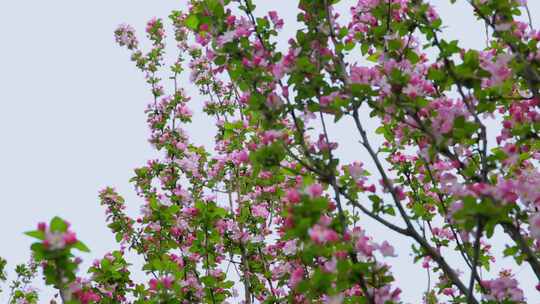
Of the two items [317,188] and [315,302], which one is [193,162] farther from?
[317,188]

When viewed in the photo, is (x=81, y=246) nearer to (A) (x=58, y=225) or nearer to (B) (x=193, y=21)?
(A) (x=58, y=225)

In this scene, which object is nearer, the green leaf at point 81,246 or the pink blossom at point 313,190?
the green leaf at point 81,246

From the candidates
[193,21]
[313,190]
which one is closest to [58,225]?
[313,190]

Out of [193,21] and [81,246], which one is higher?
[193,21]

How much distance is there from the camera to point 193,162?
644 cm

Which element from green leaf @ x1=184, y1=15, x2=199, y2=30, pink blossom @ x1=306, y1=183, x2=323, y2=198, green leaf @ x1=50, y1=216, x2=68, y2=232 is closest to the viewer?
green leaf @ x1=50, y1=216, x2=68, y2=232

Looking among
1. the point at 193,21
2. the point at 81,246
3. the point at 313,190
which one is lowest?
the point at 81,246

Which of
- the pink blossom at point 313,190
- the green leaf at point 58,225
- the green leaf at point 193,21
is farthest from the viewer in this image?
the green leaf at point 193,21

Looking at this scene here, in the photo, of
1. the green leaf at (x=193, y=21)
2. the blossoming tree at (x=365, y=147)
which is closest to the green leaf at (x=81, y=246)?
the blossoming tree at (x=365, y=147)

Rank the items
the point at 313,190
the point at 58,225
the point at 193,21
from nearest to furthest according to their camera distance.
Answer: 1. the point at 58,225
2. the point at 313,190
3. the point at 193,21

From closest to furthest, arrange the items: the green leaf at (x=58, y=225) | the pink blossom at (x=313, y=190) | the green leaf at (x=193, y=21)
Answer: the green leaf at (x=58, y=225), the pink blossom at (x=313, y=190), the green leaf at (x=193, y=21)

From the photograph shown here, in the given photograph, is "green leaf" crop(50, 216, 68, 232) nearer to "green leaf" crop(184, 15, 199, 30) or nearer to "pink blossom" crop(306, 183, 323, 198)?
"pink blossom" crop(306, 183, 323, 198)

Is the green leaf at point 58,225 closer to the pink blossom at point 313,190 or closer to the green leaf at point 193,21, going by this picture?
the pink blossom at point 313,190

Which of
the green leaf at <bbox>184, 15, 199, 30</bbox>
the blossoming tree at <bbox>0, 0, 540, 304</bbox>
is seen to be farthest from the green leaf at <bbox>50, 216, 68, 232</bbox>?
the green leaf at <bbox>184, 15, 199, 30</bbox>
